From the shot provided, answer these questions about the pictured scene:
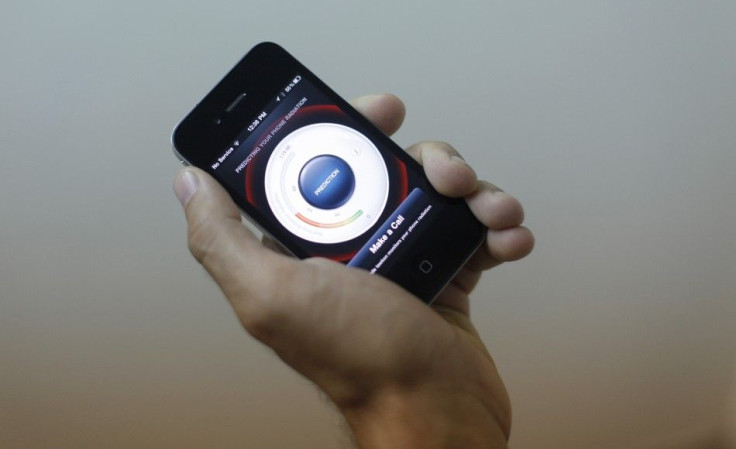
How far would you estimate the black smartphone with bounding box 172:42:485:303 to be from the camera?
0.65 m

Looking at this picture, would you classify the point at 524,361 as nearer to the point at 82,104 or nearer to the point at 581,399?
the point at 581,399

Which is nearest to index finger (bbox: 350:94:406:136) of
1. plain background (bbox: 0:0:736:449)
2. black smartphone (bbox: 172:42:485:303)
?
black smartphone (bbox: 172:42:485:303)

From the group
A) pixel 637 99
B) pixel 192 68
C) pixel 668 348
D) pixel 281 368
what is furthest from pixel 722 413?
pixel 192 68

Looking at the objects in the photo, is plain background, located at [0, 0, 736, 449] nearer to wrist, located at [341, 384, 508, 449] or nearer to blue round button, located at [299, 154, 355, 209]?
wrist, located at [341, 384, 508, 449]

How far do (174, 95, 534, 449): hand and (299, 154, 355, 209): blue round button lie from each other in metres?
0.08

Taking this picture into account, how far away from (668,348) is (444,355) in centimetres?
66

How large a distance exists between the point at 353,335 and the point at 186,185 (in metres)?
0.18

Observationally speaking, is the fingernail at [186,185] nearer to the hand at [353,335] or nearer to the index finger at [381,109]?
the hand at [353,335]

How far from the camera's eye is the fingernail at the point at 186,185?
2.02ft

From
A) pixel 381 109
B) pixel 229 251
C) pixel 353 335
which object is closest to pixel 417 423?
pixel 353 335

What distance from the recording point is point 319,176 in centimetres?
67

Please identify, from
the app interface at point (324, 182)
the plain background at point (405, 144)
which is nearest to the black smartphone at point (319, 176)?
the app interface at point (324, 182)

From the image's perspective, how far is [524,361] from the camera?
44.1 inches

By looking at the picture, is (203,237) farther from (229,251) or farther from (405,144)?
(405,144)
